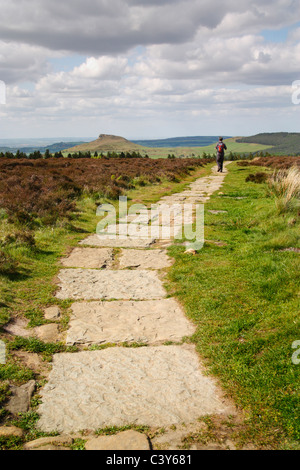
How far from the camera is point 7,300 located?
15.9ft

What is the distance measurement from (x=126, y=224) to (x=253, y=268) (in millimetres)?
4990

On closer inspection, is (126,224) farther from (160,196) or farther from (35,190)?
(160,196)

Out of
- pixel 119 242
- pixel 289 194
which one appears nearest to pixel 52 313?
pixel 119 242

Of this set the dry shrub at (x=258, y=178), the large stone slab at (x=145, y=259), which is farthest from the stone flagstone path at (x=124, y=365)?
the dry shrub at (x=258, y=178)

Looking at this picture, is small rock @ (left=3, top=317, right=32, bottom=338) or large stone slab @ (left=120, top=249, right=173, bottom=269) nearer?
small rock @ (left=3, top=317, right=32, bottom=338)

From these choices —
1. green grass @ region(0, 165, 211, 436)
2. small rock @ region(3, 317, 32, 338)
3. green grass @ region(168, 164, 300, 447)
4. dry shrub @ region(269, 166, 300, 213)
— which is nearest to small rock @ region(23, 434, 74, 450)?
green grass @ region(0, 165, 211, 436)

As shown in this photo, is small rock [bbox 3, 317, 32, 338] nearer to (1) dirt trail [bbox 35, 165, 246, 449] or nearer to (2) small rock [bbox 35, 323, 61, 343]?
(2) small rock [bbox 35, 323, 61, 343]

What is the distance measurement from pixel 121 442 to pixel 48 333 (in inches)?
76.2

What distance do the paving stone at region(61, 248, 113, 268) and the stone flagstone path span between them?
0.46 metres

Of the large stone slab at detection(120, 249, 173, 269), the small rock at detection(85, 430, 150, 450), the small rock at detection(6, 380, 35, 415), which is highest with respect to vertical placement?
the large stone slab at detection(120, 249, 173, 269)

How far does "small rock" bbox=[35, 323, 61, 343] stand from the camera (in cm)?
403

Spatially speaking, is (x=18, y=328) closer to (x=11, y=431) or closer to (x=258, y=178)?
(x=11, y=431)

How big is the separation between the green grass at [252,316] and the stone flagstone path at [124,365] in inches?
9.1

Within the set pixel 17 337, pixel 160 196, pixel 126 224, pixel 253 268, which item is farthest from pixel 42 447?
pixel 160 196
